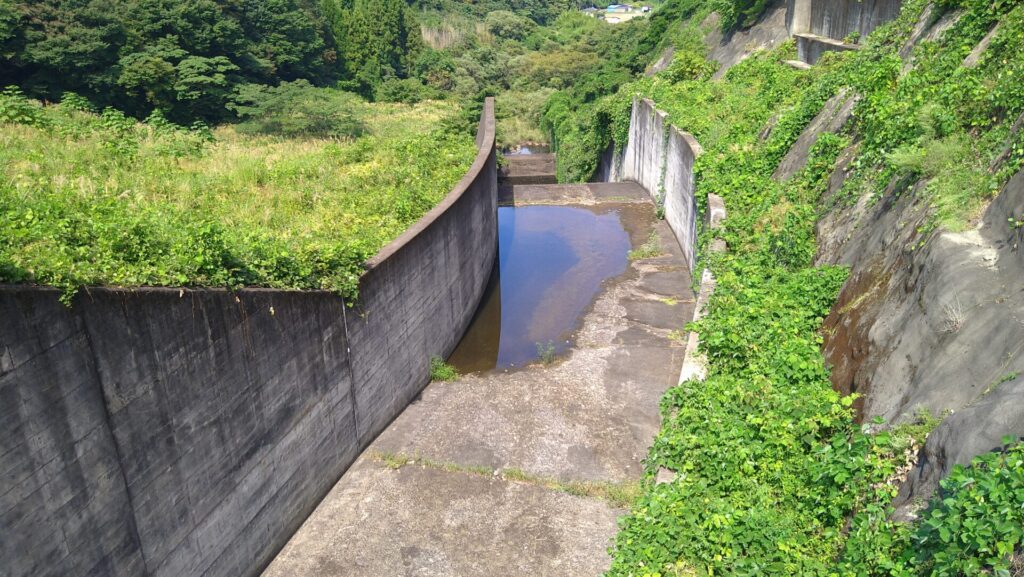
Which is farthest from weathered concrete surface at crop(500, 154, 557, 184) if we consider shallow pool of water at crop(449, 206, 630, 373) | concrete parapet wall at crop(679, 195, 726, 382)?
concrete parapet wall at crop(679, 195, 726, 382)

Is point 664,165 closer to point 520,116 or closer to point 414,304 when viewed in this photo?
point 414,304

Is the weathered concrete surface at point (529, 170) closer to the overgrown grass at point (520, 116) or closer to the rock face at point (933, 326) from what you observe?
the overgrown grass at point (520, 116)

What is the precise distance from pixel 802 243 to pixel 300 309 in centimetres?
683

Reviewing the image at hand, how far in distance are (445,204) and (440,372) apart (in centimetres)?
328

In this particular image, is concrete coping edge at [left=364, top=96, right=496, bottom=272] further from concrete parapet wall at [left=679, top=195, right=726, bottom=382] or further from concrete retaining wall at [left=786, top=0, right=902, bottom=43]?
concrete retaining wall at [left=786, top=0, right=902, bottom=43]

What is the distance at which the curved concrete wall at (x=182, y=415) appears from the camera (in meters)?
5.23

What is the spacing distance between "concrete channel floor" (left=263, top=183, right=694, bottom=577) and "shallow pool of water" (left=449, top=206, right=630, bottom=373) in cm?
119

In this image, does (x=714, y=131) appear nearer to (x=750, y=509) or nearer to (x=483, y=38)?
(x=750, y=509)

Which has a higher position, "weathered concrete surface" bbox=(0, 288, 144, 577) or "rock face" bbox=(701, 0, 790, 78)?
"rock face" bbox=(701, 0, 790, 78)

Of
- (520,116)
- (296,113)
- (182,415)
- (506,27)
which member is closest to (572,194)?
(296,113)

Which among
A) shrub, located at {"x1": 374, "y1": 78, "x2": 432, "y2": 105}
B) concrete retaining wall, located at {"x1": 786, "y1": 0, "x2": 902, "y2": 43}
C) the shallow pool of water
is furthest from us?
shrub, located at {"x1": 374, "y1": 78, "x2": 432, "y2": 105}

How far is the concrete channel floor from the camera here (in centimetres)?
820

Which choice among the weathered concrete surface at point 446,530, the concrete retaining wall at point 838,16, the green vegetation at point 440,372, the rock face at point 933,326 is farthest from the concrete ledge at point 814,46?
the weathered concrete surface at point 446,530

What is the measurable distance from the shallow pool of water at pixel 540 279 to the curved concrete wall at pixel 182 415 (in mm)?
3608
